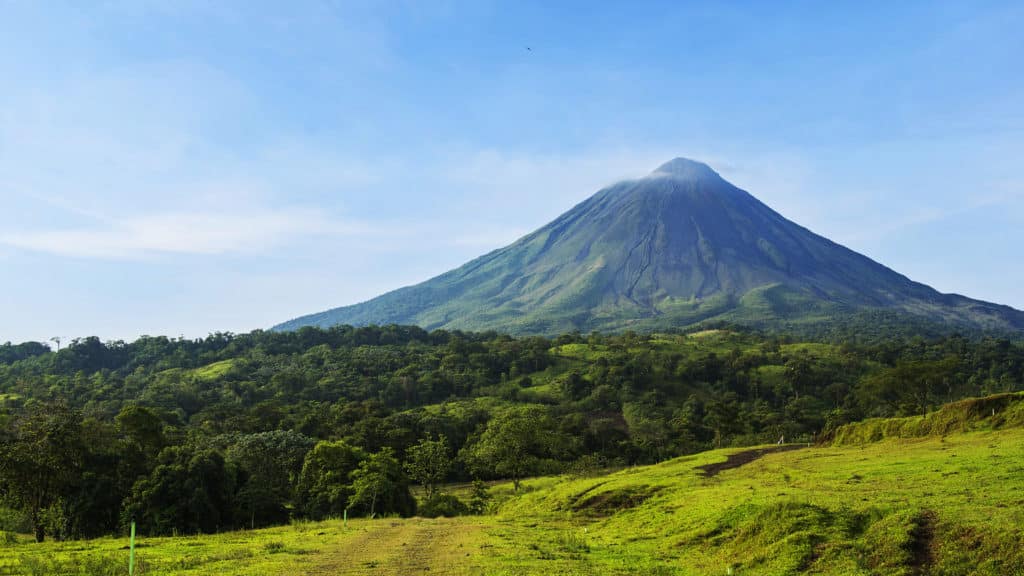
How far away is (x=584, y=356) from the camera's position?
130 metres

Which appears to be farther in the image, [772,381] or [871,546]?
[772,381]

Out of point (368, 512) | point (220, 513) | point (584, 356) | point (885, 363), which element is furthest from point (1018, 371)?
point (220, 513)

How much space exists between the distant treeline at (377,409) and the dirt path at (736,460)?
1340cm

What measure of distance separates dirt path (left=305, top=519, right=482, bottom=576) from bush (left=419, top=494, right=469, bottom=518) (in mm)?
13085

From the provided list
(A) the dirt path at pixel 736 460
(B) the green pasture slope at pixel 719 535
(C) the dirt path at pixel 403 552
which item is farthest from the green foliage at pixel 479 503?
(C) the dirt path at pixel 403 552

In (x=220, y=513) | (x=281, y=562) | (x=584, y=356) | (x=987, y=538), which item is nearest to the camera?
(x=987, y=538)

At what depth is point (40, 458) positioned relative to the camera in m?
28.4

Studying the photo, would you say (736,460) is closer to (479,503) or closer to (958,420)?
(958,420)

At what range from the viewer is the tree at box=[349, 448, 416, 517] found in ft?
118

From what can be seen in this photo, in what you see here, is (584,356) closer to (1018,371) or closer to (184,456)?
(1018,371)

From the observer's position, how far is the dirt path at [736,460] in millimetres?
36938

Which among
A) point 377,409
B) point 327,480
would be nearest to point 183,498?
point 327,480

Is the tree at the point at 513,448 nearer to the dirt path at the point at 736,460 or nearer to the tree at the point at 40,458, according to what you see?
the dirt path at the point at 736,460

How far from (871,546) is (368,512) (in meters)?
26.3
